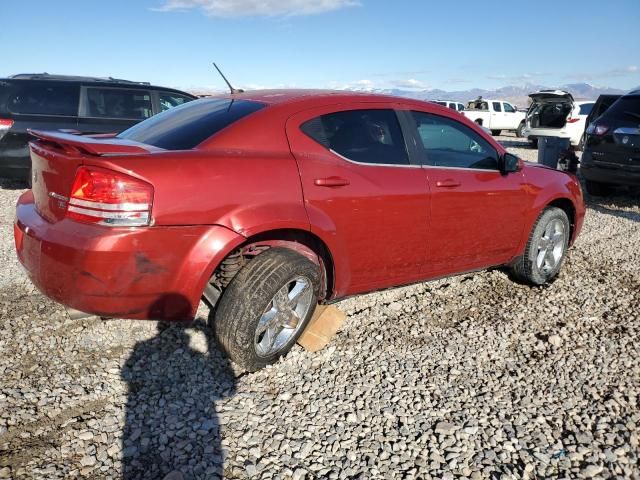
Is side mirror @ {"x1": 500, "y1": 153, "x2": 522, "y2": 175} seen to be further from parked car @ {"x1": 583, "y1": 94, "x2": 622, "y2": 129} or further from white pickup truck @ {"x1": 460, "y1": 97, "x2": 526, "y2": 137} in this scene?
white pickup truck @ {"x1": 460, "y1": 97, "x2": 526, "y2": 137}

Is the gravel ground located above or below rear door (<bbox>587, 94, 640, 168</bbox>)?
below

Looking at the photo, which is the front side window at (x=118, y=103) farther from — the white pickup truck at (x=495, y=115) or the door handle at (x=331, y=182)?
the white pickup truck at (x=495, y=115)

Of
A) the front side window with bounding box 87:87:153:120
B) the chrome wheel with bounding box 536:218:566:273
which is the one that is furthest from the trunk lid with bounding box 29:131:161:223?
the front side window with bounding box 87:87:153:120

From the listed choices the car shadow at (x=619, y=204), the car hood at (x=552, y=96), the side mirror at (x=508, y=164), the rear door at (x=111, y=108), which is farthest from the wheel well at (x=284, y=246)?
the car hood at (x=552, y=96)

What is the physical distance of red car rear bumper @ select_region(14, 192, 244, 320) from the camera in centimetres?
224

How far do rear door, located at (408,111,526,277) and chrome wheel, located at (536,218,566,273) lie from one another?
0.41 m

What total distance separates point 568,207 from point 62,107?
695cm

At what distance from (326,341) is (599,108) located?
947 cm

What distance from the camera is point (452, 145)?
3.66 metres

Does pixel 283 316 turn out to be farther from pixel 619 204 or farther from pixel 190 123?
pixel 619 204

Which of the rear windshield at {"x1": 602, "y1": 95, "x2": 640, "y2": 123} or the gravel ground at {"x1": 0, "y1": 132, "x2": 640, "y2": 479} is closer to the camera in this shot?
the gravel ground at {"x1": 0, "y1": 132, "x2": 640, "y2": 479}

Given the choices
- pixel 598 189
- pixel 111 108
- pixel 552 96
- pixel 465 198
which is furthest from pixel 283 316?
pixel 552 96

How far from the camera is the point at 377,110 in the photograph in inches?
126

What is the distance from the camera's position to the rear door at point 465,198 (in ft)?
11.1
